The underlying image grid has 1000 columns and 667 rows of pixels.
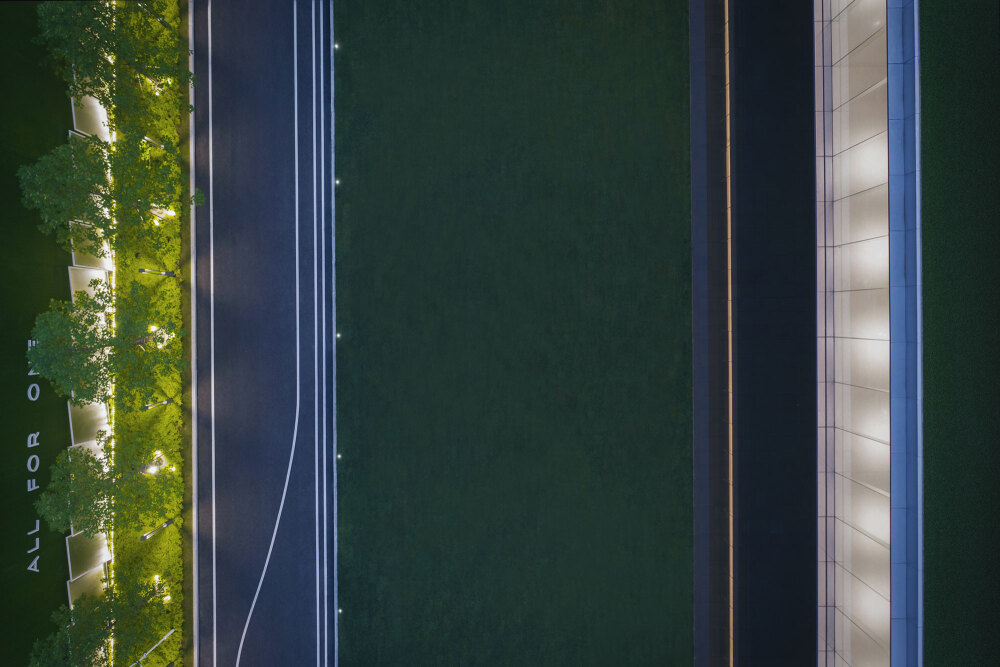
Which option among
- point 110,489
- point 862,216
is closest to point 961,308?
point 862,216

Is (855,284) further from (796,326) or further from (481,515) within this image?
(481,515)

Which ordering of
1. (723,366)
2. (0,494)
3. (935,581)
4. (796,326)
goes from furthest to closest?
(723,366)
(796,326)
(0,494)
(935,581)

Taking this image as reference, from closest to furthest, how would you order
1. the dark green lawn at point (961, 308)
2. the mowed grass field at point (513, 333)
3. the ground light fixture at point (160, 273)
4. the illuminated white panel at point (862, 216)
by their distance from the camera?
the dark green lawn at point (961, 308) → the illuminated white panel at point (862, 216) → the ground light fixture at point (160, 273) → the mowed grass field at point (513, 333)

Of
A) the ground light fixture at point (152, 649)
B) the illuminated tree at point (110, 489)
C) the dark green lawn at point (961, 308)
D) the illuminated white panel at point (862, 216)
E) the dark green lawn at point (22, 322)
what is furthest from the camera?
the ground light fixture at point (152, 649)

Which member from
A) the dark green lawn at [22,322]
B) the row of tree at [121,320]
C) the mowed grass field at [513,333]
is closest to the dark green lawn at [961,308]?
the mowed grass field at [513,333]

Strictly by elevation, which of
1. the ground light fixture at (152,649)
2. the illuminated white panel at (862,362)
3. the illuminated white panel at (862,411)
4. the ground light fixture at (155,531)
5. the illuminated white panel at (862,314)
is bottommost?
the ground light fixture at (152,649)

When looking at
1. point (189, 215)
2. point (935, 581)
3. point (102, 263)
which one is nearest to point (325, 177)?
point (189, 215)

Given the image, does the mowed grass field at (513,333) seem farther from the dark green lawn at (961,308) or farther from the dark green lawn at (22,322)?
the dark green lawn at (22,322)

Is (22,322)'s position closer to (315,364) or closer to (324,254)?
(315,364)
